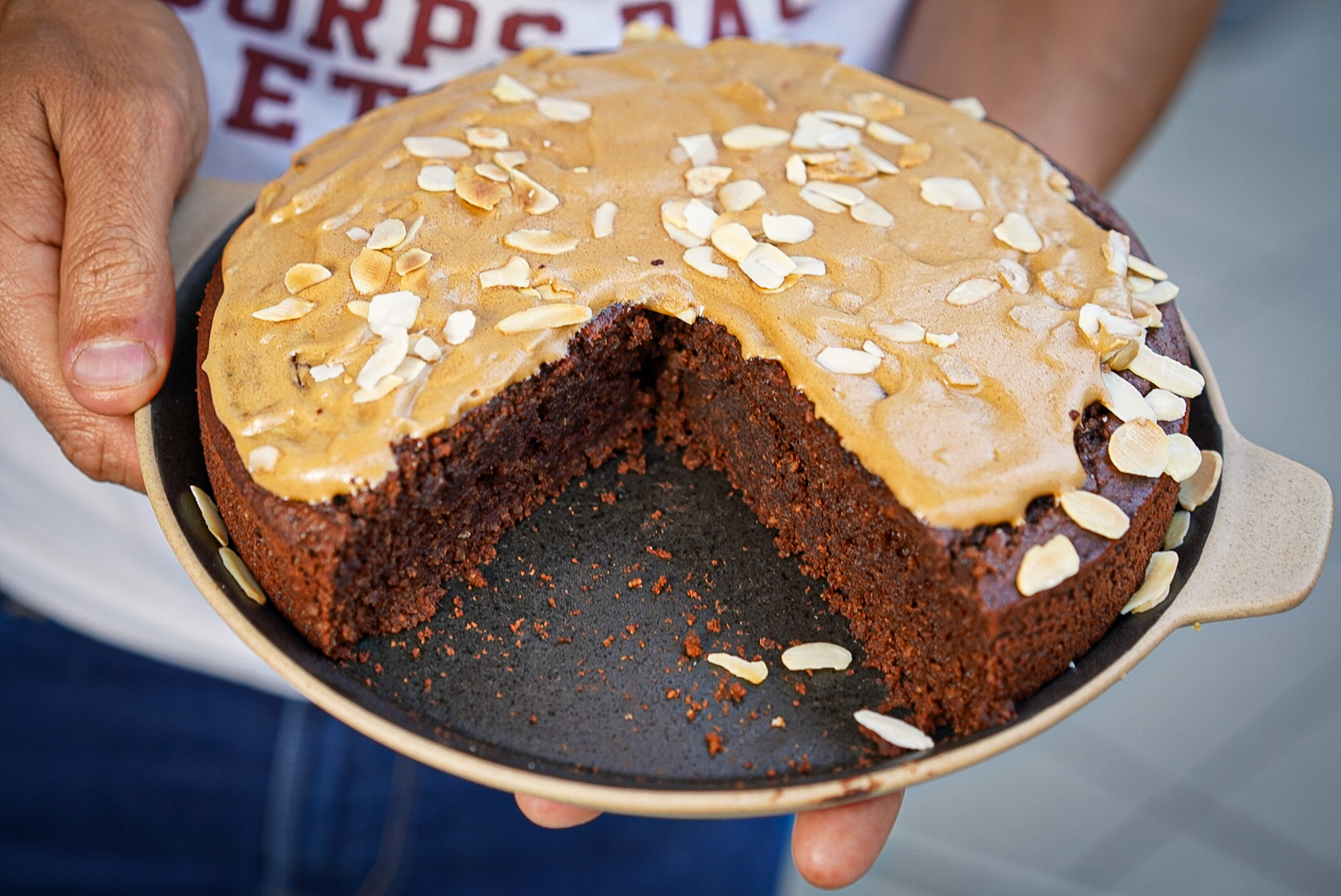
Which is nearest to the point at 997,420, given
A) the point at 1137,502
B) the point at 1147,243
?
the point at 1137,502

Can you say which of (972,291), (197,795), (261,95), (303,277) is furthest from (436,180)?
(197,795)

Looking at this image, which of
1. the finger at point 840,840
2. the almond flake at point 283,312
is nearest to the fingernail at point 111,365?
the almond flake at point 283,312

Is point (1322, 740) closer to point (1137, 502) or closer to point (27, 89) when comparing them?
point (1137, 502)

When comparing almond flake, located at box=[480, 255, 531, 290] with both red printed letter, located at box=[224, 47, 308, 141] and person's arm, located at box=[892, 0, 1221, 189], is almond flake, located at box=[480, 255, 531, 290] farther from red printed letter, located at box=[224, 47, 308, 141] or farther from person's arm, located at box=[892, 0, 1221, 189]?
person's arm, located at box=[892, 0, 1221, 189]

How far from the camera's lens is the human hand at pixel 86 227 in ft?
7.13

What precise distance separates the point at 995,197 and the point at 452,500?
1.44 m

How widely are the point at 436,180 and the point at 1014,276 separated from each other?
131 centimetres

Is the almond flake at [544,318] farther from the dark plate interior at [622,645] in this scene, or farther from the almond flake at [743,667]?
the almond flake at [743,667]

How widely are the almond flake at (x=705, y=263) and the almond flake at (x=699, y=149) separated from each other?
31 centimetres

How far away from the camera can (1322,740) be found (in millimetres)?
4516

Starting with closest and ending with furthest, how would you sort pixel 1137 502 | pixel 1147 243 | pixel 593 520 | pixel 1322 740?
pixel 1137 502 → pixel 593 520 → pixel 1322 740 → pixel 1147 243

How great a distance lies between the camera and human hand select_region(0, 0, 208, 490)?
217 cm

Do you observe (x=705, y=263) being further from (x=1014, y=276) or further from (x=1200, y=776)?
(x=1200, y=776)

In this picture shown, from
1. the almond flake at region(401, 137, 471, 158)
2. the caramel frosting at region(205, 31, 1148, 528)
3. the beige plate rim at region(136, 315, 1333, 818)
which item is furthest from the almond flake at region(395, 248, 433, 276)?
the beige plate rim at region(136, 315, 1333, 818)
